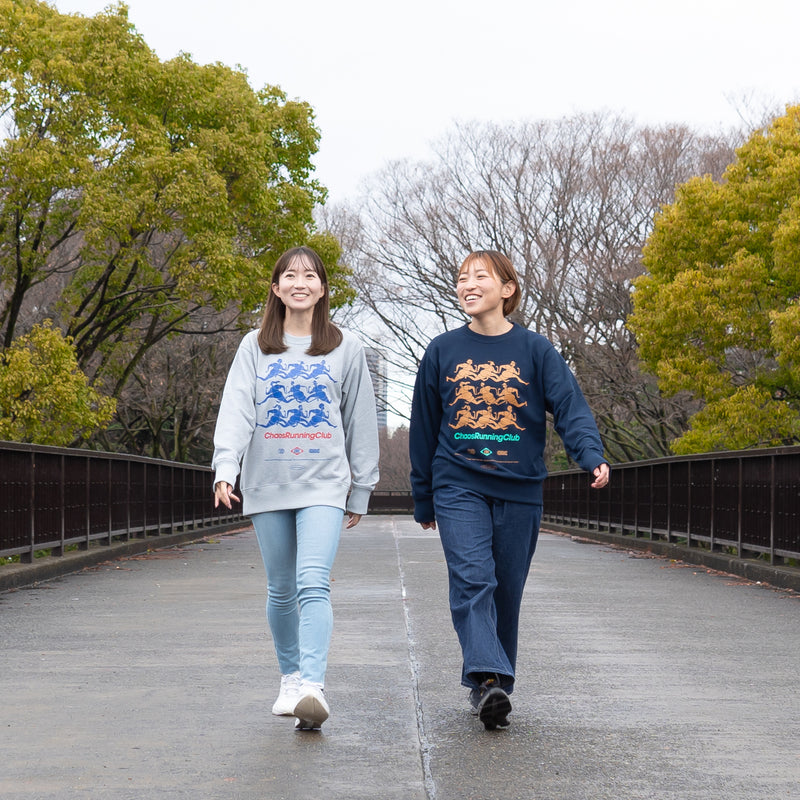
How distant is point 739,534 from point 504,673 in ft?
29.6

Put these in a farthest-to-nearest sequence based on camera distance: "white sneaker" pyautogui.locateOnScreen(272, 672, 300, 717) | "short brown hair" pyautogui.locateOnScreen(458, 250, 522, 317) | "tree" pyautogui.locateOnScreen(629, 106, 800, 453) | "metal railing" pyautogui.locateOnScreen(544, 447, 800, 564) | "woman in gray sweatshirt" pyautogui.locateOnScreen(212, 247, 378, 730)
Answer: "tree" pyautogui.locateOnScreen(629, 106, 800, 453)
"metal railing" pyautogui.locateOnScreen(544, 447, 800, 564)
"short brown hair" pyautogui.locateOnScreen(458, 250, 522, 317)
"white sneaker" pyautogui.locateOnScreen(272, 672, 300, 717)
"woman in gray sweatshirt" pyautogui.locateOnScreen(212, 247, 378, 730)

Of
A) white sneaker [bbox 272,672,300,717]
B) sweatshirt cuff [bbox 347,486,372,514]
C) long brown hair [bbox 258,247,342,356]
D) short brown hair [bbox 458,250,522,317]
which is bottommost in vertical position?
white sneaker [bbox 272,672,300,717]

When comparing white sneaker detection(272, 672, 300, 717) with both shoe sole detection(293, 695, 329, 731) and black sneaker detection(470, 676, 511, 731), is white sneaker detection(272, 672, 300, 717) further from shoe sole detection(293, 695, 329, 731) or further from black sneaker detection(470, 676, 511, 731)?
black sneaker detection(470, 676, 511, 731)

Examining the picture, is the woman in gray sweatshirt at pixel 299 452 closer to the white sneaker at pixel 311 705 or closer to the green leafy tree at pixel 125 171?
the white sneaker at pixel 311 705

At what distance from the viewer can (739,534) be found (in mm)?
13141

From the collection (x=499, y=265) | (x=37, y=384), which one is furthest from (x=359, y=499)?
(x=37, y=384)

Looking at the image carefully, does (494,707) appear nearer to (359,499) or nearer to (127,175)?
(359,499)

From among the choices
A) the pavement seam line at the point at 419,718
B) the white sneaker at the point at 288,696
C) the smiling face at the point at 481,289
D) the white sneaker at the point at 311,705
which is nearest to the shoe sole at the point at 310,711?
the white sneaker at the point at 311,705

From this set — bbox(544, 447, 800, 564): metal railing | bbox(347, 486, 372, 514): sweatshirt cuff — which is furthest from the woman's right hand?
bbox(544, 447, 800, 564): metal railing

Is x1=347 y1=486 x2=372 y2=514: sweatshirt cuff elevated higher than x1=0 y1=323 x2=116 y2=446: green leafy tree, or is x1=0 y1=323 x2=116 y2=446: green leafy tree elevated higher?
x1=0 y1=323 x2=116 y2=446: green leafy tree

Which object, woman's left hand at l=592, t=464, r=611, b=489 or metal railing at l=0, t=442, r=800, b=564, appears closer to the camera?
woman's left hand at l=592, t=464, r=611, b=489

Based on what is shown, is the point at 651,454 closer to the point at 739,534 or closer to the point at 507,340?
the point at 739,534

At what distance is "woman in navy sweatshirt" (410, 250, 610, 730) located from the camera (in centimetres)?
480

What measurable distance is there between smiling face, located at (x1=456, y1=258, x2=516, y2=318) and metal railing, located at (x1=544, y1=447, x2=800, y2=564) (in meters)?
6.72
